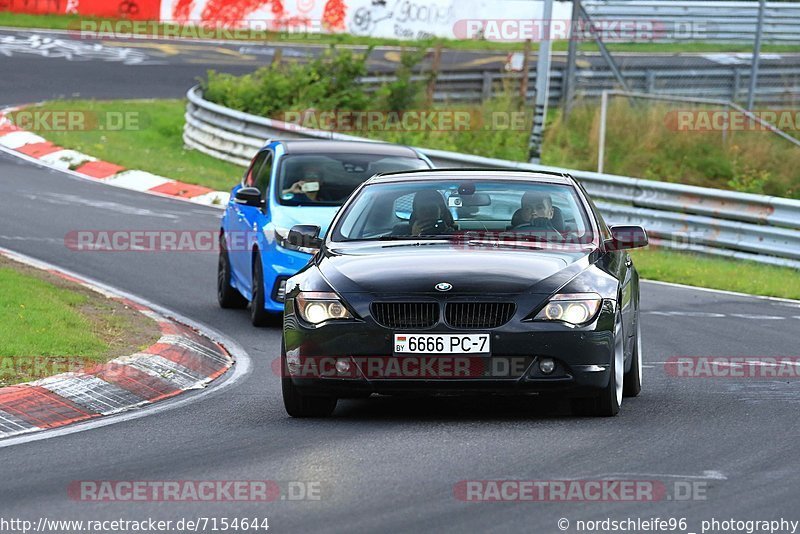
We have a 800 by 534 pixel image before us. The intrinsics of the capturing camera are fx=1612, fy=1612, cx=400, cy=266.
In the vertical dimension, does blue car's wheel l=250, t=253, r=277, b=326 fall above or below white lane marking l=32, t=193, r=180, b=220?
above

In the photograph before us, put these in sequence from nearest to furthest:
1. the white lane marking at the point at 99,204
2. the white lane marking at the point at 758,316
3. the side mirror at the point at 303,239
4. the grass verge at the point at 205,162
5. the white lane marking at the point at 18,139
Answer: the side mirror at the point at 303,239, the white lane marking at the point at 758,316, the grass verge at the point at 205,162, the white lane marking at the point at 99,204, the white lane marking at the point at 18,139

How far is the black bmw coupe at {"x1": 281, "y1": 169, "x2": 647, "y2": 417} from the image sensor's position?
28.8 feet

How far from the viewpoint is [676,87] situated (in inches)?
1432

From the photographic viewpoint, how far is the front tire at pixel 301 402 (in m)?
9.27

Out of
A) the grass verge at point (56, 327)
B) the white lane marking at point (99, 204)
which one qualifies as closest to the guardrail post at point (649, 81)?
the white lane marking at point (99, 204)

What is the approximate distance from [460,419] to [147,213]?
13.4 metres

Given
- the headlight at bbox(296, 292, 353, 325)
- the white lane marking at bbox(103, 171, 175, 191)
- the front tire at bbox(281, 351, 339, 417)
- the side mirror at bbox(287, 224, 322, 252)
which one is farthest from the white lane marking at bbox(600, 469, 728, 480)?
the white lane marking at bbox(103, 171, 175, 191)

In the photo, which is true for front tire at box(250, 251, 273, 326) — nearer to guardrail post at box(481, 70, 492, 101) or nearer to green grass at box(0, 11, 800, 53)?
guardrail post at box(481, 70, 492, 101)

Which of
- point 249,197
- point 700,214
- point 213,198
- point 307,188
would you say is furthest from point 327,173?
point 213,198

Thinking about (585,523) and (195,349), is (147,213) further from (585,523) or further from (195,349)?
(585,523)

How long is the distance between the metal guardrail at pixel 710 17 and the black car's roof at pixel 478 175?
28403 mm

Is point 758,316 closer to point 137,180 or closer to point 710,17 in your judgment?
point 137,180

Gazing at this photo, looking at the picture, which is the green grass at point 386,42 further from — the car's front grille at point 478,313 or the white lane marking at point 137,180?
the car's front grille at point 478,313

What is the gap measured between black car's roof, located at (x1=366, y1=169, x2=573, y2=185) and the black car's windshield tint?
91mm
